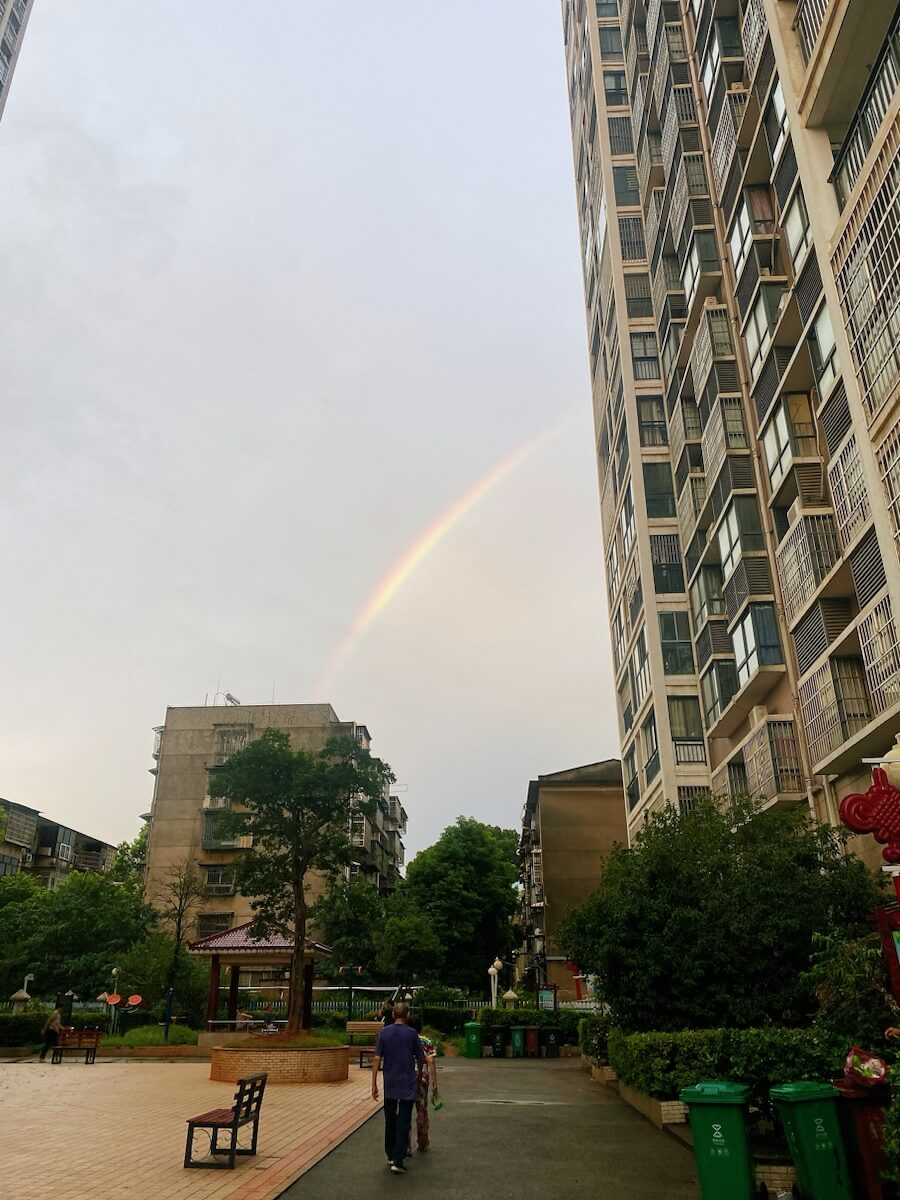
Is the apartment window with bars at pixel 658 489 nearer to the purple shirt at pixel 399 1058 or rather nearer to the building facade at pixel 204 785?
the purple shirt at pixel 399 1058

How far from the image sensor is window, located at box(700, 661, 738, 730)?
27.3 meters

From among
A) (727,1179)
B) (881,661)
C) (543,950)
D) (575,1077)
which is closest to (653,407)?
(881,661)

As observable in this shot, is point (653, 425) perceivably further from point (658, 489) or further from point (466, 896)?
point (466, 896)

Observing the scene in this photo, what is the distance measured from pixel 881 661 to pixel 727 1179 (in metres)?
11.0

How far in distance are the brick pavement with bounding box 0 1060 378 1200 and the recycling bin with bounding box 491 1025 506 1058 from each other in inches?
387

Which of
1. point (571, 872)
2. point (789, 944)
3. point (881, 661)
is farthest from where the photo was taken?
point (571, 872)

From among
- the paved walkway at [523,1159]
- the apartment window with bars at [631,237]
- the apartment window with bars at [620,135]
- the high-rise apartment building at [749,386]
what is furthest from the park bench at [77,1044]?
the apartment window with bars at [620,135]

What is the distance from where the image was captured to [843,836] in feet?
58.9

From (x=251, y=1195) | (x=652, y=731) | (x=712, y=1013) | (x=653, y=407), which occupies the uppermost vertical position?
(x=653, y=407)

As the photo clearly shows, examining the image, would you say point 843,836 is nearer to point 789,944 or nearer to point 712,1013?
point 789,944

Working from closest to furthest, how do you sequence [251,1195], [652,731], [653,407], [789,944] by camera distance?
[251,1195]
[789,944]
[652,731]
[653,407]

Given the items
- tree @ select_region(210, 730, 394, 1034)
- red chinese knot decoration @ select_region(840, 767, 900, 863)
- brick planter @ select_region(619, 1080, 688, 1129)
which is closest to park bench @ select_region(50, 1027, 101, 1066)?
tree @ select_region(210, 730, 394, 1034)

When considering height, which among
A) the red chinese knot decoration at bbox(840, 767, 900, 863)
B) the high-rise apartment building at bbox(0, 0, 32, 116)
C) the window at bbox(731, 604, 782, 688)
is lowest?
the red chinese knot decoration at bbox(840, 767, 900, 863)

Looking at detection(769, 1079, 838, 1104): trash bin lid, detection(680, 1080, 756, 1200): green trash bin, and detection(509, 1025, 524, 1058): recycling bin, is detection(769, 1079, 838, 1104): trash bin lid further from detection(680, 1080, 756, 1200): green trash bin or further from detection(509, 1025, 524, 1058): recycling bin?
detection(509, 1025, 524, 1058): recycling bin
